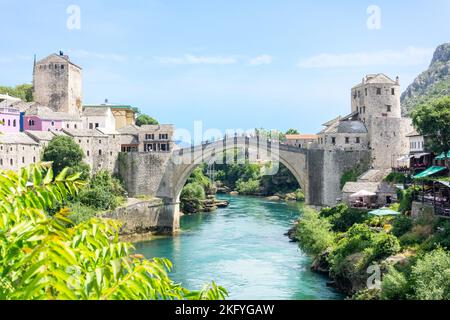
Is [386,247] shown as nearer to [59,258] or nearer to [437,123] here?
[437,123]

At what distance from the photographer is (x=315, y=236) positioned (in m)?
24.2

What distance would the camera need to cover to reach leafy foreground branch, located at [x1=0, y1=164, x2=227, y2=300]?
2.57m

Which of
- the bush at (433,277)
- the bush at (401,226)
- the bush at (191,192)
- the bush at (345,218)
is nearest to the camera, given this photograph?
the bush at (433,277)

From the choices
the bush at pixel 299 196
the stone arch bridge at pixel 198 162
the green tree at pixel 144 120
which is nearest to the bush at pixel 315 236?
the stone arch bridge at pixel 198 162

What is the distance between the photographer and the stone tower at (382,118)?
34.8 meters

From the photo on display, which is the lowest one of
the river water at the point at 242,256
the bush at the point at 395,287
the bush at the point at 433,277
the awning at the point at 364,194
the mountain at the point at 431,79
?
the river water at the point at 242,256

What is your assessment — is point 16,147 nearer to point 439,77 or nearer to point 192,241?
point 192,241

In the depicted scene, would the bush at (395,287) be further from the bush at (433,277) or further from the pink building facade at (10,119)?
the pink building facade at (10,119)

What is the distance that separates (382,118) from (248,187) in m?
27.8

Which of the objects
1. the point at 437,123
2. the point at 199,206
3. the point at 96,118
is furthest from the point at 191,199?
the point at 437,123

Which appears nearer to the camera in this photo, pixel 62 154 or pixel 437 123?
pixel 437 123

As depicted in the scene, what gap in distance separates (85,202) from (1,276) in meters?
30.0

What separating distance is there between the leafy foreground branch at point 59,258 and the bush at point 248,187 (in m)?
56.7
